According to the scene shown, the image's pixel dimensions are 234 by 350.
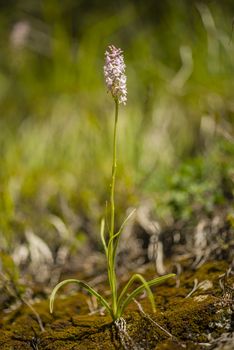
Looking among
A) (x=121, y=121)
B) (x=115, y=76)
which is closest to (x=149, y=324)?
(x=115, y=76)

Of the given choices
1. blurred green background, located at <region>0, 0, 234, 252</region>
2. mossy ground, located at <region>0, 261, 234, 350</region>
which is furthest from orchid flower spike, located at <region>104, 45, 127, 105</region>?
blurred green background, located at <region>0, 0, 234, 252</region>

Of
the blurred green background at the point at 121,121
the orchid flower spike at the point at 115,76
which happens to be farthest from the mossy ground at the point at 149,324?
the orchid flower spike at the point at 115,76

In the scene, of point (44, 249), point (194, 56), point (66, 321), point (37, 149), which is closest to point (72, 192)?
point (44, 249)

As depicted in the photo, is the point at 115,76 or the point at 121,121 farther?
the point at 121,121

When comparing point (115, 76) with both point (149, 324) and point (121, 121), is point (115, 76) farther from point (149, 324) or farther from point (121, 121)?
point (121, 121)

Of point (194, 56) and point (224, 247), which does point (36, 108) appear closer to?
point (194, 56)

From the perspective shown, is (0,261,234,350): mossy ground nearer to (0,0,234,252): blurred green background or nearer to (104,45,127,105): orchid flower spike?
(0,0,234,252): blurred green background

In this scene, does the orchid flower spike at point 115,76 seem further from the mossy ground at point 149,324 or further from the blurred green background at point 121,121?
the blurred green background at point 121,121
